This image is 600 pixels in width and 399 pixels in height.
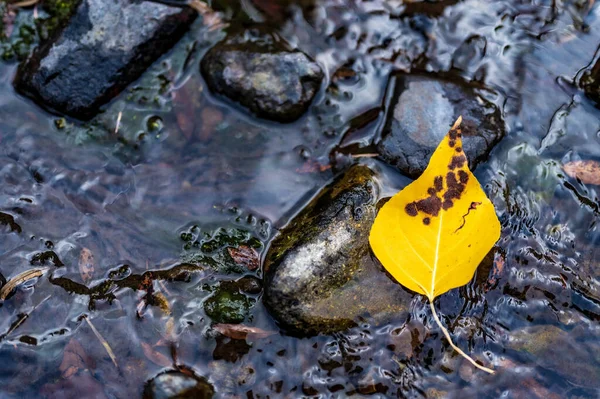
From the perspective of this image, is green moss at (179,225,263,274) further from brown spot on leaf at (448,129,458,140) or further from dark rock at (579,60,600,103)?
dark rock at (579,60,600,103)

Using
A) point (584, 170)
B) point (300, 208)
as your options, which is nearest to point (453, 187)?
point (300, 208)

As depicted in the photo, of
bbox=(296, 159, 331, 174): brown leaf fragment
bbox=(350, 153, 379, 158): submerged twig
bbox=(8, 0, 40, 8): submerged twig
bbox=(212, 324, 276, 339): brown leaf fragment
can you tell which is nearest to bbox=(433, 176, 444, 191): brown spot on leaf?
bbox=(350, 153, 379, 158): submerged twig

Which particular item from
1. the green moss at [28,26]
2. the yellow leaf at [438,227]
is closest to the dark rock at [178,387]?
the yellow leaf at [438,227]

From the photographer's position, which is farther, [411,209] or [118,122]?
[118,122]

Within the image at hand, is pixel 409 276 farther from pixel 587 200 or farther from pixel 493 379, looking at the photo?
pixel 587 200

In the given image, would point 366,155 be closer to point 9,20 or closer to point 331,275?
point 331,275

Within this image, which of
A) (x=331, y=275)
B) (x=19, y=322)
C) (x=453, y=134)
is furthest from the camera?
(x=19, y=322)

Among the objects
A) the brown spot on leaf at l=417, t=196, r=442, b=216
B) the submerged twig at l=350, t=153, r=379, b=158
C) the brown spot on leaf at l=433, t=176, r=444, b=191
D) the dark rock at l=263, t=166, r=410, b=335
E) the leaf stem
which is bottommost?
the leaf stem
